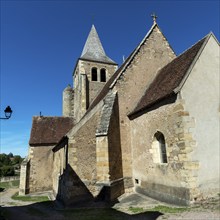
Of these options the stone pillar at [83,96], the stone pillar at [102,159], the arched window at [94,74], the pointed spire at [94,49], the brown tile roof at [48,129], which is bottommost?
the stone pillar at [102,159]

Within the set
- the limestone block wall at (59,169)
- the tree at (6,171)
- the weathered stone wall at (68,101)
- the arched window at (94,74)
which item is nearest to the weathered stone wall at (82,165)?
the limestone block wall at (59,169)

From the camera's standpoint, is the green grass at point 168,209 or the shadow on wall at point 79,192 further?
the shadow on wall at point 79,192

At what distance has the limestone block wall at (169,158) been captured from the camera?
7.59 meters

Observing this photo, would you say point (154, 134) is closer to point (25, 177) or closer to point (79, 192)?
point (79, 192)

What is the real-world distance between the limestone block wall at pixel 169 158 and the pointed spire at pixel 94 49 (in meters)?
14.0

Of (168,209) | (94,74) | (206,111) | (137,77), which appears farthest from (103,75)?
(168,209)

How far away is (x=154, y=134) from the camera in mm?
9523

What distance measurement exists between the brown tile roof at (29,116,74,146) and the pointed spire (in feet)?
24.8

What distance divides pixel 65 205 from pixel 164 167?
5168 mm

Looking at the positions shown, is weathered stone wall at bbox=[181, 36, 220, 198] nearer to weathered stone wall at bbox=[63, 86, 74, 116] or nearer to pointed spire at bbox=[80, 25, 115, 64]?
pointed spire at bbox=[80, 25, 115, 64]

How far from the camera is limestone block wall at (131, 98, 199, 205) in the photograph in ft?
24.9

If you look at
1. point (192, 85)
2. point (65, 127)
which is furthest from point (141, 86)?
point (65, 127)

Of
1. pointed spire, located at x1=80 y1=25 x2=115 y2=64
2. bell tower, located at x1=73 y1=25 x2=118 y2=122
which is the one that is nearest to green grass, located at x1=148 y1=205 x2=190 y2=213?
bell tower, located at x1=73 y1=25 x2=118 y2=122

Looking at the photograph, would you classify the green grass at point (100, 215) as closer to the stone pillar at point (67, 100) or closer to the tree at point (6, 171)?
the stone pillar at point (67, 100)
